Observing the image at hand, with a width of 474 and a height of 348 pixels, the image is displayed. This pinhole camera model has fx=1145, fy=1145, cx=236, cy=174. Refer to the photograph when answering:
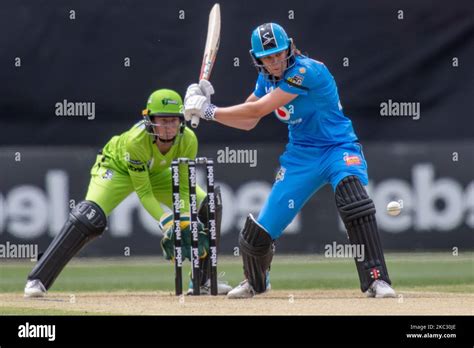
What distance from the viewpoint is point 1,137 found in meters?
12.4

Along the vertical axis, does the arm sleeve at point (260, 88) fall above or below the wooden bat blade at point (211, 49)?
below

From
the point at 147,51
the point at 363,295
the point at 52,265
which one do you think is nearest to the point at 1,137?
the point at 147,51

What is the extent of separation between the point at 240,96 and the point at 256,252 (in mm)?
3965

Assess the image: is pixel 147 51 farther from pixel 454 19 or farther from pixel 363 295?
pixel 363 295

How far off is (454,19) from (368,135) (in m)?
1.60

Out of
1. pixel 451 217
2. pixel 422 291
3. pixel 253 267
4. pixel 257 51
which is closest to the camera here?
pixel 257 51

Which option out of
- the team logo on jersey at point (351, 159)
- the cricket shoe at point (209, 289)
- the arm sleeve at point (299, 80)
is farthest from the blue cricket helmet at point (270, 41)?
the cricket shoe at point (209, 289)

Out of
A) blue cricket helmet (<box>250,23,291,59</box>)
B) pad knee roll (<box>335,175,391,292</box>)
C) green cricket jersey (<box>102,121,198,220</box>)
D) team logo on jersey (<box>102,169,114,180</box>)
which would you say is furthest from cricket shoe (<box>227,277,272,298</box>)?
blue cricket helmet (<box>250,23,291,59</box>)

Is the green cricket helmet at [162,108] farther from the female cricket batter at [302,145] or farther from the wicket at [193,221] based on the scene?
the female cricket batter at [302,145]

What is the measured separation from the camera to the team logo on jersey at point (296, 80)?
27.3ft

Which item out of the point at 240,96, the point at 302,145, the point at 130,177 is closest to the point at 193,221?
the point at 302,145

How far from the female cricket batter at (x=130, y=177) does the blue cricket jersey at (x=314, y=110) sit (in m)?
1.00

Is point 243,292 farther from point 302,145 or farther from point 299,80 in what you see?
point 299,80

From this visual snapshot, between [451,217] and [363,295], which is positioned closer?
[363,295]
